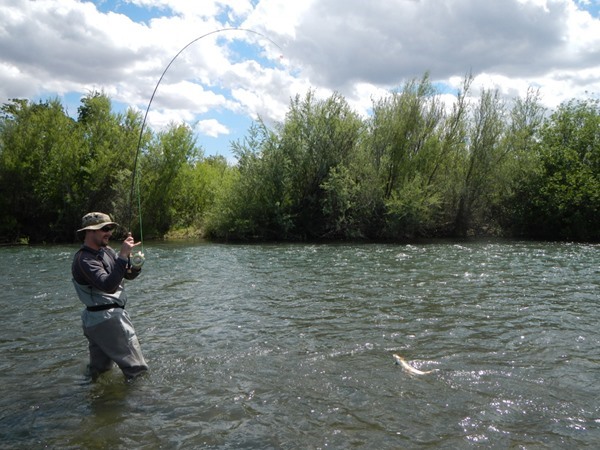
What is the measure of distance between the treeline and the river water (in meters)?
17.2

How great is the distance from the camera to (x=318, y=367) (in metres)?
7.45

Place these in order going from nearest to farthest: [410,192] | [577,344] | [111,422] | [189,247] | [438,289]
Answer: [111,422] → [577,344] → [438,289] → [189,247] → [410,192]

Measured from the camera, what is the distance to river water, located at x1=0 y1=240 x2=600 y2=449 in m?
5.36

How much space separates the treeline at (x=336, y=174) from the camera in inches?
1271

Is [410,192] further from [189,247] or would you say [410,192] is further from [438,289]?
[438,289]

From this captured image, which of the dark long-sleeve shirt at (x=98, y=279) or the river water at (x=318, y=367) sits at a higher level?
the dark long-sleeve shirt at (x=98, y=279)

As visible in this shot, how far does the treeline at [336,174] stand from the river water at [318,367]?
677 inches

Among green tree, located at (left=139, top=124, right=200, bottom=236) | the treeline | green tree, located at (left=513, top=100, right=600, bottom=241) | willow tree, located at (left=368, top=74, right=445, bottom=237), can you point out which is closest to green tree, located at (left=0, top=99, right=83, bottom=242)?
the treeline

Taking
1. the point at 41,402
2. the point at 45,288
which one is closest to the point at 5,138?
the point at 45,288

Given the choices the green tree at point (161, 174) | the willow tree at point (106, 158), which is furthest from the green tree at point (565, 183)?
the willow tree at point (106, 158)

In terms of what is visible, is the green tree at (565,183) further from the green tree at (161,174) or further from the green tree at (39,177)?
the green tree at (39,177)

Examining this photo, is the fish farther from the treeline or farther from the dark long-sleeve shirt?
the treeline

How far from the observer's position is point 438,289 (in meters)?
13.6

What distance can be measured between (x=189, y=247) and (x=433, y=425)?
24.1m
